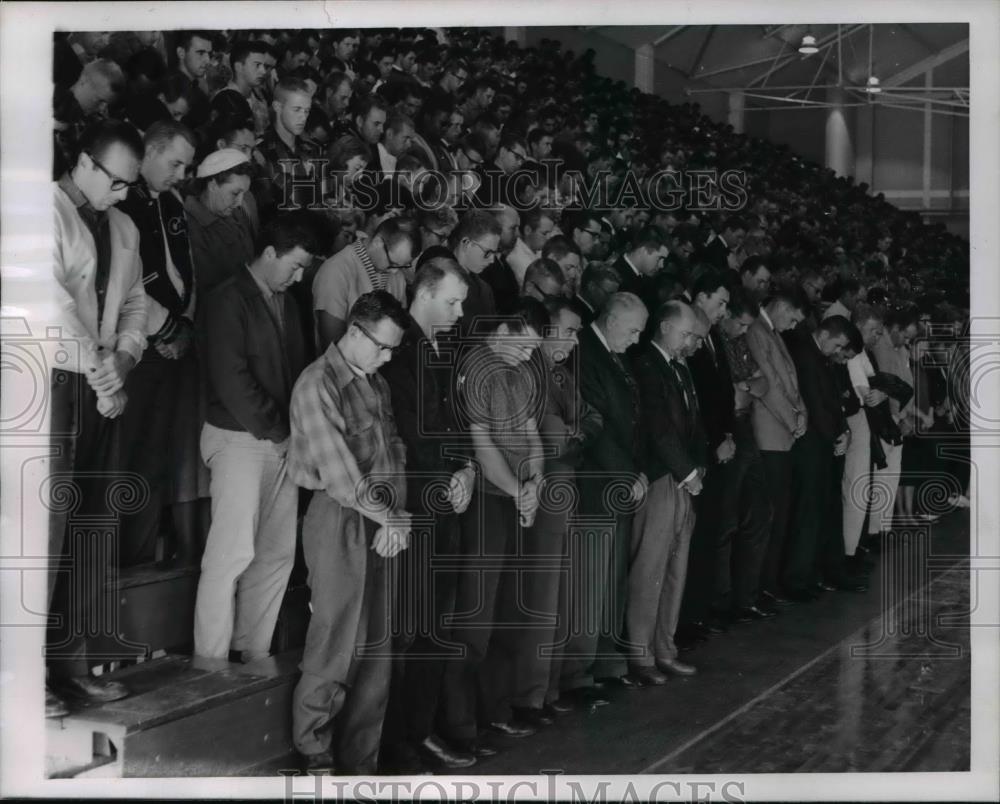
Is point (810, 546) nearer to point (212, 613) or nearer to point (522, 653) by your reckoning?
point (522, 653)

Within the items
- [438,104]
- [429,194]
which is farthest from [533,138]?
[429,194]

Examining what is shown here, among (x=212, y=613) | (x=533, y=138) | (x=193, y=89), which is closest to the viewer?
(x=212, y=613)

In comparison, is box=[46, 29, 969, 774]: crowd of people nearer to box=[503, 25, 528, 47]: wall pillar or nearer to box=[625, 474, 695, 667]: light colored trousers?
box=[625, 474, 695, 667]: light colored trousers

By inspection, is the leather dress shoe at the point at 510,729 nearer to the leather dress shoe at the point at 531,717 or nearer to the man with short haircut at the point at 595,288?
the leather dress shoe at the point at 531,717

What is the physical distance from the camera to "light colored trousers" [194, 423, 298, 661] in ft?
17.0

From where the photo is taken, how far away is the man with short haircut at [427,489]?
5.40 meters

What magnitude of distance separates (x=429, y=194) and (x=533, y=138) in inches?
39.7

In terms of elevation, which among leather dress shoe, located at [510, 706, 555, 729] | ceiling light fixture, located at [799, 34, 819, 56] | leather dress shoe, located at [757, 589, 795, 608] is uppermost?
ceiling light fixture, located at [799, 34, 819, 56]

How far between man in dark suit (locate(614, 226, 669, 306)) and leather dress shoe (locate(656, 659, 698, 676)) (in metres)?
1.69

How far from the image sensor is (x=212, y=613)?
17.0ft

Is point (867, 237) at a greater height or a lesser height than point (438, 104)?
lesser

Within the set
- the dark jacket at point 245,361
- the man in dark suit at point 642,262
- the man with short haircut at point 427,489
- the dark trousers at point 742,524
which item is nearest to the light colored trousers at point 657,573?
the dark trousers at point 742,524

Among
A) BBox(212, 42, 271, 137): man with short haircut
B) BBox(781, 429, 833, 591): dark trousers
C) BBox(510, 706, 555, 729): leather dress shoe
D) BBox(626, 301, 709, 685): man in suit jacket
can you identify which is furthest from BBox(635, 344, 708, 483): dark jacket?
BBox(212, 42, 271, 137): man with short haircut

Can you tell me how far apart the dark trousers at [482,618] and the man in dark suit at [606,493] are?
332mm
